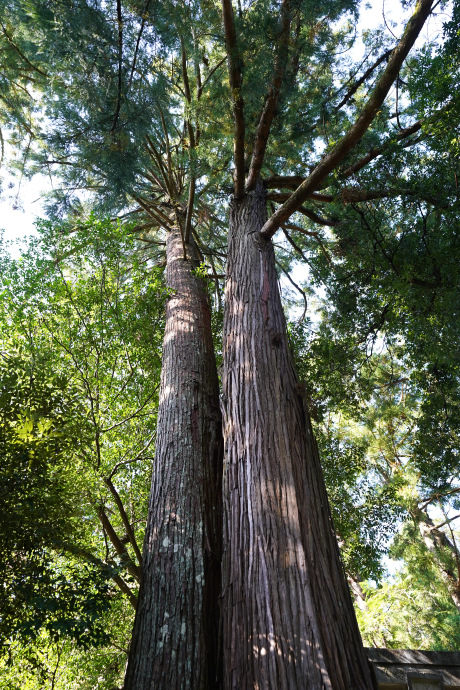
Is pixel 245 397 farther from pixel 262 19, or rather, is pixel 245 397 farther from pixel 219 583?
pixel 262 19

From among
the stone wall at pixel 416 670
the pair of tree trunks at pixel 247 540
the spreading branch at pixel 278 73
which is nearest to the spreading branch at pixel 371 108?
the pair of tree trunks at pixel 247 540

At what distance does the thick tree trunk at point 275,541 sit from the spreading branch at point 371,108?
1035 millimetres

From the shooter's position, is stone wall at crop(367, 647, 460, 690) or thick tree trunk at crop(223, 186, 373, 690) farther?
stone wall at crop(367, 647, 460, 690)

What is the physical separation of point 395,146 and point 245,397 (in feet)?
8.97

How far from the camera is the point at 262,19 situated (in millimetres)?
4176

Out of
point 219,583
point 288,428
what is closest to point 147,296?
point 288,428

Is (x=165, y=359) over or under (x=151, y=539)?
over

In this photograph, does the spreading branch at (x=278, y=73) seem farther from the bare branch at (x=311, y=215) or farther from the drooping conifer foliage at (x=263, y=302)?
the bare branch at (x=311, y=215)

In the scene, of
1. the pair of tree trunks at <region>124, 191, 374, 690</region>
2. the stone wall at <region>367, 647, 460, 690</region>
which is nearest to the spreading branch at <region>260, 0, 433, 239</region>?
the pair of tree trunks at <region>124, 191, 374, 690</region>

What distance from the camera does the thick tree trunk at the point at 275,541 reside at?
1.85m

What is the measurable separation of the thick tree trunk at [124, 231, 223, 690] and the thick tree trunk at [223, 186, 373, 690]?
35cm

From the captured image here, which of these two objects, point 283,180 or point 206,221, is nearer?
point 283,180

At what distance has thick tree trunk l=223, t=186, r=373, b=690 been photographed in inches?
72.9

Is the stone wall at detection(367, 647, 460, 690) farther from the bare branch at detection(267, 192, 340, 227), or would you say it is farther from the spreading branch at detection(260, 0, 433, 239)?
the bare branch at detection(267, 192, 340, 227)
